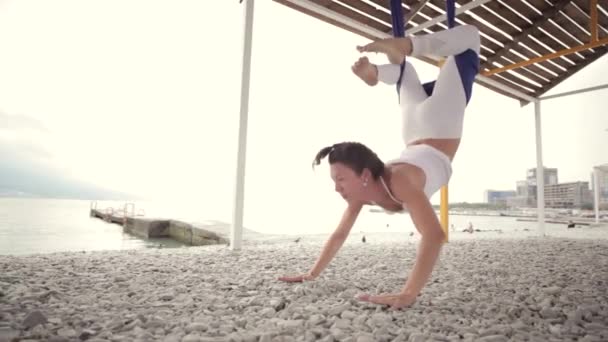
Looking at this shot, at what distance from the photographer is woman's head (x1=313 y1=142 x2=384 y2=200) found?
1544mm

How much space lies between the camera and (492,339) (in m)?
1.22

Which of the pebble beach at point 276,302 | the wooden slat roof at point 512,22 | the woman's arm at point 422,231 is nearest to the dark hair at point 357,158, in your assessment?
the woman's arm at point 422,231

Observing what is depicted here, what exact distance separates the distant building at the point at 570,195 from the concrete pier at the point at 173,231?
19216mm

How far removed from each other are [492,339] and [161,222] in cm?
1550

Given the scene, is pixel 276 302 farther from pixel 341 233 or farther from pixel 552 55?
pixel 552 55

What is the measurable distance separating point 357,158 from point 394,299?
694 millimetres

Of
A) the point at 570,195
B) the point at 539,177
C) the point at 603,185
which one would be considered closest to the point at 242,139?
the point at 539,177

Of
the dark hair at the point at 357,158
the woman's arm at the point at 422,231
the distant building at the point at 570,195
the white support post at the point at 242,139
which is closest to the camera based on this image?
the woman's arm at the point at 422,231

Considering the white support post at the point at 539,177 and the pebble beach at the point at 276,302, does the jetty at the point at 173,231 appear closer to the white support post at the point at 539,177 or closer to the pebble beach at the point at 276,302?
the pebble beach at the point at 276,302

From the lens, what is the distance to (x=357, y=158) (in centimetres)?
155

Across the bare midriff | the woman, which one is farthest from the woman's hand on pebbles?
the bare midriff

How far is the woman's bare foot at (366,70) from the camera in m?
1.70

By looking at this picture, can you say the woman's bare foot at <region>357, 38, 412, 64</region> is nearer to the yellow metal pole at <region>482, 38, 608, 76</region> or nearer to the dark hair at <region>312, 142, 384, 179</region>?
the dark hair at <region>312, 142, 384, 179</region>

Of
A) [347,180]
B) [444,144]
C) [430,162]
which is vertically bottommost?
[347,180]
